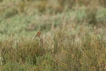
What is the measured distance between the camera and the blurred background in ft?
26.6

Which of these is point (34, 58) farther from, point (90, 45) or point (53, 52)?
point (90, 45)

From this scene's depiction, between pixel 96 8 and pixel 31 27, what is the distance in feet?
5.88

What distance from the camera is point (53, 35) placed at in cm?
622

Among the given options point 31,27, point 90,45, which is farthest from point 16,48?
point 31,27

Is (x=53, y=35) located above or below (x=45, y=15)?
above

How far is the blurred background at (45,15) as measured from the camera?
26.6 feet

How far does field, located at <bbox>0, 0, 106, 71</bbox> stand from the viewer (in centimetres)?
467

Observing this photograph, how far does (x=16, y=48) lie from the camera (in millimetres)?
5543

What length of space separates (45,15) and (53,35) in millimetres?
2833

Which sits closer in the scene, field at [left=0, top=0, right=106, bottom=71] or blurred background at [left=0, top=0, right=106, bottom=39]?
field at [left=0, top=0, right=106, bottom=71]

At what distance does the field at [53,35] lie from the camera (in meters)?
4.67

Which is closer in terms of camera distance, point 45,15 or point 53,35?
point 53,35

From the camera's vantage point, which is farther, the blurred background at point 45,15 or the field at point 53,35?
the blurred background at point 45,15

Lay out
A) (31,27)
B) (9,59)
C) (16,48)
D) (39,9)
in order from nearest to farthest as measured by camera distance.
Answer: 1. (9,59)
2. (16,48)
3. (31,27)
4. (39,9)
